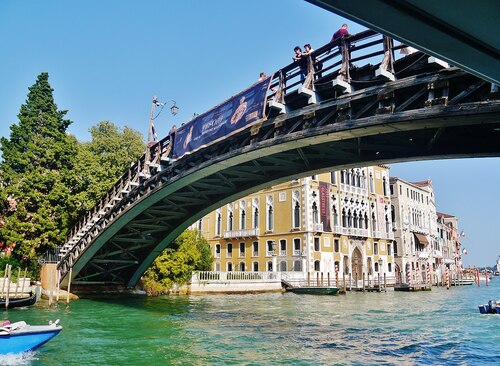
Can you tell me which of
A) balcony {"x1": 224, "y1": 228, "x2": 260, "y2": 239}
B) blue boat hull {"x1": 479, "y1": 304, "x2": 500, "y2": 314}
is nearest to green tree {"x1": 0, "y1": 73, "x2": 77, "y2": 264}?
balcony {"x1": 224, "y1": 228, "x2": 260, "y2": 239}

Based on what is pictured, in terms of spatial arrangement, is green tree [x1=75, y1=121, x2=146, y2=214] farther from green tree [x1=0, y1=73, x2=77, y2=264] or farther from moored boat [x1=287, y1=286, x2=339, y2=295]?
moored boat [x1=287, y1=286, x2=339, y2=295]

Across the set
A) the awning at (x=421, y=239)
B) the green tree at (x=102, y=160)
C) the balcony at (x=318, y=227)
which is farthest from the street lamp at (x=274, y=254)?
the awning at (x=421, y=239)

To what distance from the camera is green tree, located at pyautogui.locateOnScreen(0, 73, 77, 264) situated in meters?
22.1

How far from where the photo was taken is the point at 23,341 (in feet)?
30.3

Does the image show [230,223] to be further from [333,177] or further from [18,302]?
[18,302]

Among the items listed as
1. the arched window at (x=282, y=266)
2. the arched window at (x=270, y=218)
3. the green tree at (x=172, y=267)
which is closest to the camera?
the green tree at (x=172, y=267)

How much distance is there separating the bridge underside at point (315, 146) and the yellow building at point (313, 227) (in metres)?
17.8

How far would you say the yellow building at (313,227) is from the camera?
36.2 m

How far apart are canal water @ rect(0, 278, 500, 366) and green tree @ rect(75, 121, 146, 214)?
24.5 ft

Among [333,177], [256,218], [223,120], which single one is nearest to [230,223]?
[256,218]

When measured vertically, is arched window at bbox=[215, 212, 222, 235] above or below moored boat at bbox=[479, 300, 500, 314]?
above

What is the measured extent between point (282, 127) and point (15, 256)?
18.1 meters

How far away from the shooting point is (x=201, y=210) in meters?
18.4

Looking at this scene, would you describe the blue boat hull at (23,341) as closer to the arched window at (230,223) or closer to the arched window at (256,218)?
the arched window at (256,218)
